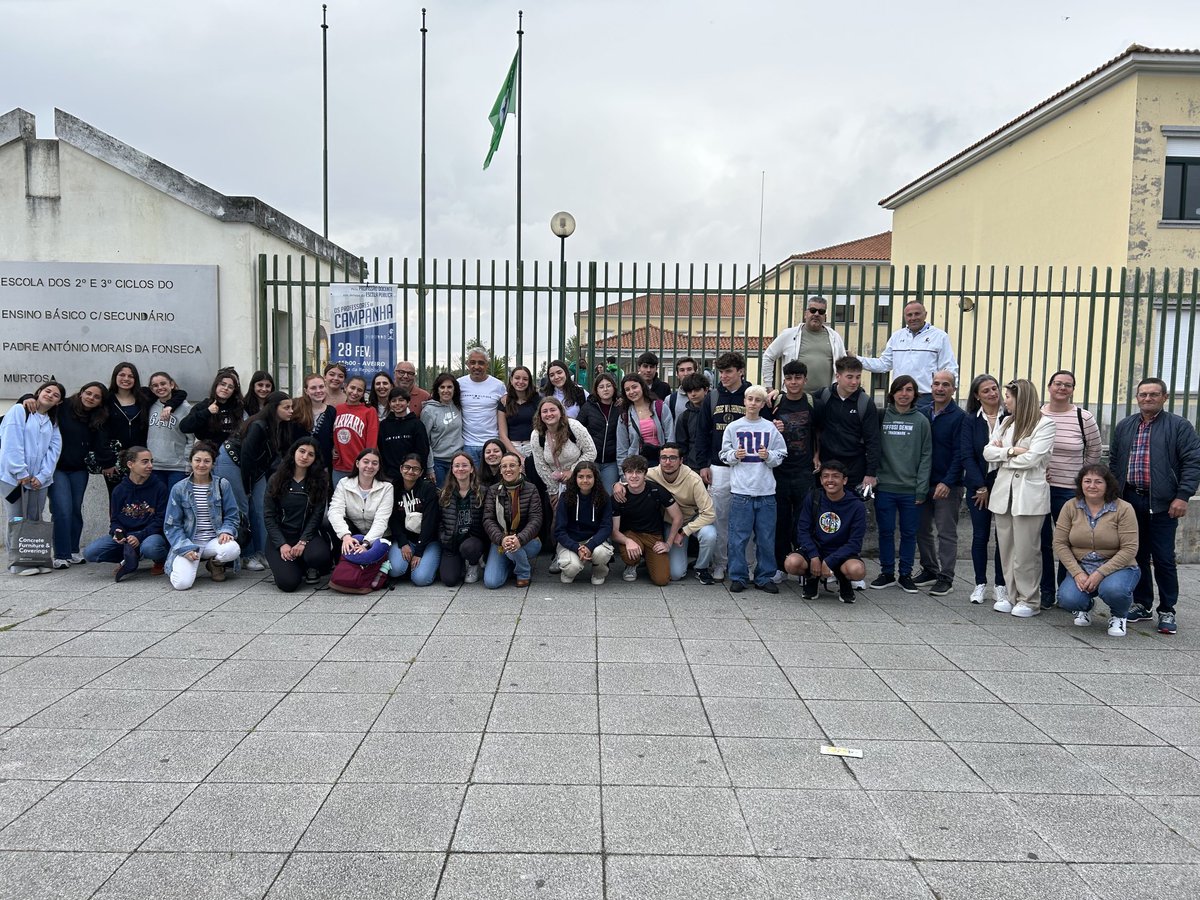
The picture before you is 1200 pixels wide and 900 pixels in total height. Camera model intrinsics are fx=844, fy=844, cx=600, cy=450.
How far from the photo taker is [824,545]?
7035mm

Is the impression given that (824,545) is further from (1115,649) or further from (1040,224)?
(1040,224)

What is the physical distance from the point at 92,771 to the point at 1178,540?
9969mm

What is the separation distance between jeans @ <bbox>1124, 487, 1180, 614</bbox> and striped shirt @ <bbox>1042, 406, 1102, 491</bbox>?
1.26 feet

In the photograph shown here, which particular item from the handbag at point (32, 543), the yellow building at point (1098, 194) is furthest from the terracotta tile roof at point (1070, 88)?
the handbag at point (32, 543)

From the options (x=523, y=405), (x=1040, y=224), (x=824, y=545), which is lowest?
(x=824, y=545)

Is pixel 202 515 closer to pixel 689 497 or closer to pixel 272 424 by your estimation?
pixel 272 424

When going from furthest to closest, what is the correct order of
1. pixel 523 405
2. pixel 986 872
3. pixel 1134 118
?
pixel 1134 118
pixel 523 405
pixel 986 872

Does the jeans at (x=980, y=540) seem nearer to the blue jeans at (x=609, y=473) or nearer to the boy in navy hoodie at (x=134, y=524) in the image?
the blue jeans at (x=609, y=473)

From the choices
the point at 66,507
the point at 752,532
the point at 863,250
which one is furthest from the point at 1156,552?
the point at 863,250

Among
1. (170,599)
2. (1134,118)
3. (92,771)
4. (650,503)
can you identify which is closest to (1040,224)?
(1134,118)

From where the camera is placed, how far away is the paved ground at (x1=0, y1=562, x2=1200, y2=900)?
2.92 meters

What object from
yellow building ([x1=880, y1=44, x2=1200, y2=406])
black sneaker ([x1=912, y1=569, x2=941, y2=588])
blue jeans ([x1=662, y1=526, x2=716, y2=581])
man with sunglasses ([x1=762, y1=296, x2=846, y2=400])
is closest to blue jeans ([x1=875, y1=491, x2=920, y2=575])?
black sneaker ([x1=912, y1=569, x2=941, y2=588])

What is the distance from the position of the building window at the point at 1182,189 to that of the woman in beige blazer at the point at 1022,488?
43.4ft

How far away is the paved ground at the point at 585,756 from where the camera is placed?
2916mm
